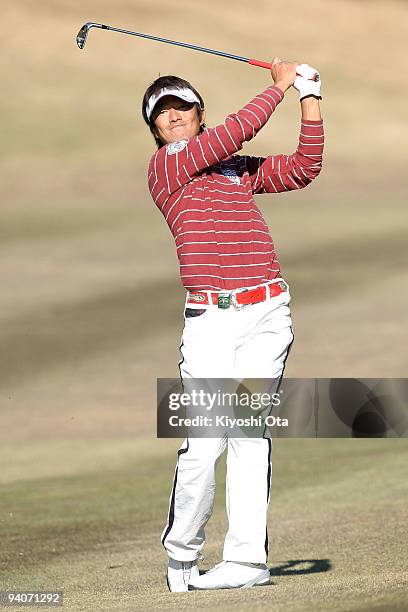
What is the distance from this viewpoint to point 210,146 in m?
4.89

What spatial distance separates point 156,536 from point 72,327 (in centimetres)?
587

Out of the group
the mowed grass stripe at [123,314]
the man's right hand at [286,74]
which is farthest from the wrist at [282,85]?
the mowed grass stripe at [123,314]

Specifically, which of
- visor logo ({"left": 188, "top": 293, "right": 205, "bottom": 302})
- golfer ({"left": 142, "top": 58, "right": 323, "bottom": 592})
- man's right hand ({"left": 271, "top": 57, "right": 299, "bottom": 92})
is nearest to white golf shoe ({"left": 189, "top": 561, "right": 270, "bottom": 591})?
golfer ({"left": 142, "top": 58, "right": 323, "bottom": 592})

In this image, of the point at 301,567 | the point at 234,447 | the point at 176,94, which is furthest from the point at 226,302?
the point at 301,567

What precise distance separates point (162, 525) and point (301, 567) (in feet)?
5.56

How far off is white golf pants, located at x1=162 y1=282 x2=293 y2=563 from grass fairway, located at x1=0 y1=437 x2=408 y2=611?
0.77 feet

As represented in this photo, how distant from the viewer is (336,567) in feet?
17.9

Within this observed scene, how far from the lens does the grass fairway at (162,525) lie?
4715mm

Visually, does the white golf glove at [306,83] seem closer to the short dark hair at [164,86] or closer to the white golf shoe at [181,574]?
the short dark hair at [164,86]

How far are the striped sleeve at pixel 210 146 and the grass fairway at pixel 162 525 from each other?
142 cm

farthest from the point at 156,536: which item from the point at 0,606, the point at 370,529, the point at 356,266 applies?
the point at 356,266

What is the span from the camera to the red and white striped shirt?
491cm

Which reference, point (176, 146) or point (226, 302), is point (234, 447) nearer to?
point (226, 302)

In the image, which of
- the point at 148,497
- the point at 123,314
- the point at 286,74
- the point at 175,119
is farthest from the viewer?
the point at 123,314
